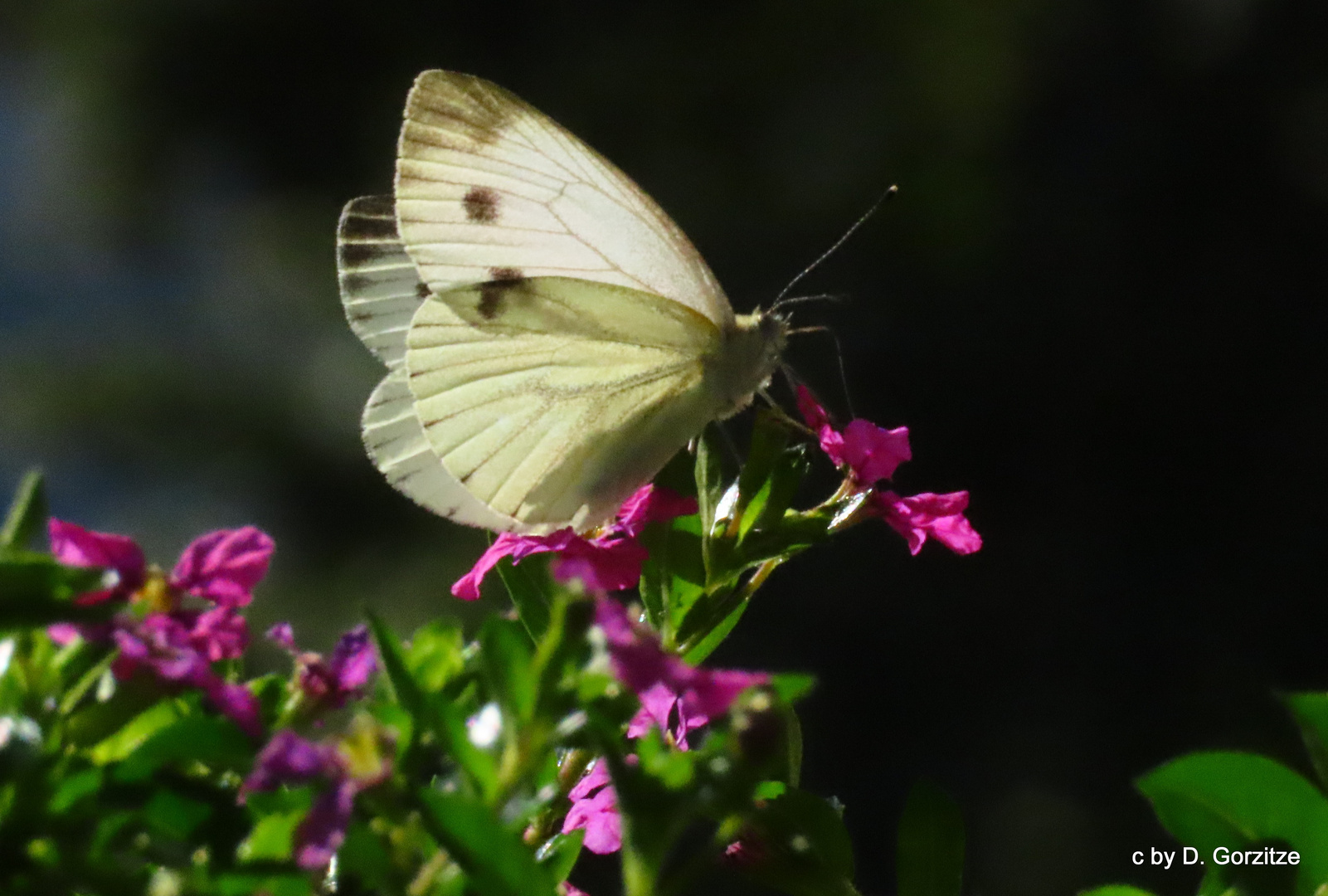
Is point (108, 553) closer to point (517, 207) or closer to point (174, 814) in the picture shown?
point (174, 814)

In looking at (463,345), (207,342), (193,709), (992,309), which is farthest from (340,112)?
(193,709)

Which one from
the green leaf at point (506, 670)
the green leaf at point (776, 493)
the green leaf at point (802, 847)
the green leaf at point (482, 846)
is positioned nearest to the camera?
the green leaf at point (482, 846)

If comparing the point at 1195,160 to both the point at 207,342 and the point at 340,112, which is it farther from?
the point at 207,342

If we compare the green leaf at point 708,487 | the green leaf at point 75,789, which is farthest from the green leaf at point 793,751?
the green leaf at point 75,789

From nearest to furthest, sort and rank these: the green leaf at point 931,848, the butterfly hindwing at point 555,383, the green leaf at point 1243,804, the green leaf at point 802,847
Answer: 1. the green leaf at point 1243,804
2. the green leaf at point 802,847
3. the green leaf at point 931,848
4. the butterfly hindwing at point 555,383

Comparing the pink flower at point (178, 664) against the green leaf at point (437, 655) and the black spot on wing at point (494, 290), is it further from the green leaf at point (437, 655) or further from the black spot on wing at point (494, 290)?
the black spot on wing at point (494, 290)

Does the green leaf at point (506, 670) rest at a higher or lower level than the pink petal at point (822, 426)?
higher

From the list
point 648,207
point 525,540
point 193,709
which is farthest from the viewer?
point 648,207

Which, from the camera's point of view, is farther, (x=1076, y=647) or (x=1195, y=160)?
(x=1195, y=160)

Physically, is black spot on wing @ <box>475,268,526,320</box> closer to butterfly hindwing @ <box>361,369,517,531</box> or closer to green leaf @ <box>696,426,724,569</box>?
butterfly hindwing @ <box>361,369,517,531</box>
